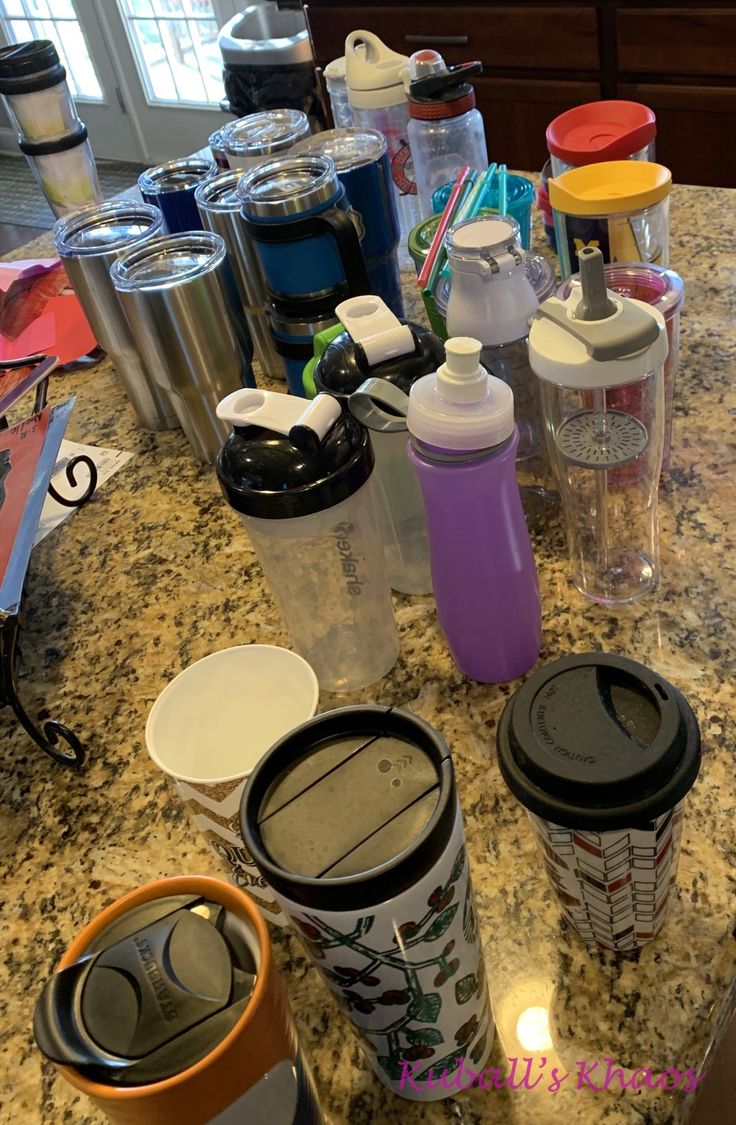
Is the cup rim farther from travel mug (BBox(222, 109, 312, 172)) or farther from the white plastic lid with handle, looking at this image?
travel mug (BBox(222, 109, 312, 172))

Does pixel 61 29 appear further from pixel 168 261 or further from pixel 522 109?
pixel 168 261

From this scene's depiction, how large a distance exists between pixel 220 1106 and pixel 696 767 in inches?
10.3

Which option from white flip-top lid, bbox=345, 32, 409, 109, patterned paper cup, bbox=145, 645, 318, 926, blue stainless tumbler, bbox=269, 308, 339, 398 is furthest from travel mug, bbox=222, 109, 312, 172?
patterned paper cup, bbox=145, 645, 318, 926

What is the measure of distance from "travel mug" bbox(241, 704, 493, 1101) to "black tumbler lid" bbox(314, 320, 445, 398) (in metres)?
0.32

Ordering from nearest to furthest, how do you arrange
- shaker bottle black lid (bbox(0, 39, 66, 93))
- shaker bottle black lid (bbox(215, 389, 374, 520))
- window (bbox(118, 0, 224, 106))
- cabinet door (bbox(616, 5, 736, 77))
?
shaker bottle black lid (bbox(215, 389, 374, 520)) < shaker bottle black lid (bbox(0, 39, 66, 93)) < cabinet door (bbox(616, 5, 736, 77)) < window (bbox(118, 0, 224, 106))

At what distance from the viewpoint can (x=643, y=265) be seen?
2.67 ft

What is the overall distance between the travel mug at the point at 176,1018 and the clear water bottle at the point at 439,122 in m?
0.98

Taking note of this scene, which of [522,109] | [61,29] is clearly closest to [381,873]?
[522,109]

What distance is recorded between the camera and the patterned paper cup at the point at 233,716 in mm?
547

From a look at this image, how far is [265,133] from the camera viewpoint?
3.66 ft

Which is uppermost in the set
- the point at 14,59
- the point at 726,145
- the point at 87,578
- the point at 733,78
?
the point at 14,59

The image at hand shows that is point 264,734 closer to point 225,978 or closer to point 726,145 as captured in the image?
point 225,978

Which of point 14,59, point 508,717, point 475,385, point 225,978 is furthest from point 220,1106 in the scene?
point 14,59

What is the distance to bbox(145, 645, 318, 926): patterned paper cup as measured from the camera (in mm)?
547
